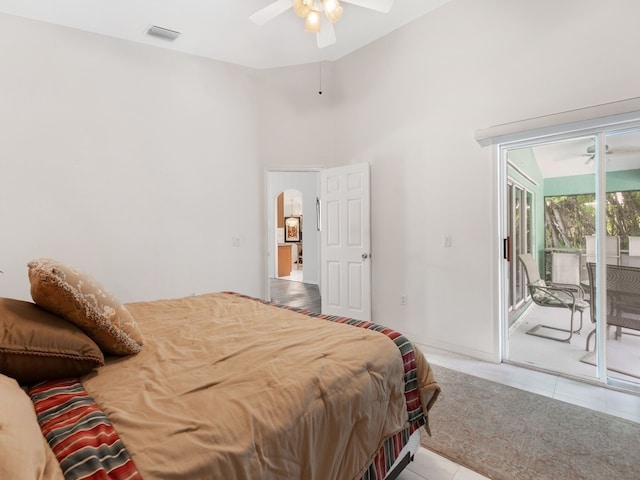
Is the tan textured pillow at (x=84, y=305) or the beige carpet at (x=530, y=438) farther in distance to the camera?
the beige carpet at (x=530, y=438)

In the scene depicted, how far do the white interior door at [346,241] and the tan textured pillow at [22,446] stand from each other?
344 centimetres

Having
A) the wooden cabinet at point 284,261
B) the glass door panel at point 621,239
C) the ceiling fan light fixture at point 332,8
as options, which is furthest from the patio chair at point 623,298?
the wooden cabinet at point 284,261

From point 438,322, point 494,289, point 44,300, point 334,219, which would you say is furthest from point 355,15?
point 44,300

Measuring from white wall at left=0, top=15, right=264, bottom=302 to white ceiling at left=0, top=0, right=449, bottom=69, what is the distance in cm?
13

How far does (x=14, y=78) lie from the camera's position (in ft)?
9.66

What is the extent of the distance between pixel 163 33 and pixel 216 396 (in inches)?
149

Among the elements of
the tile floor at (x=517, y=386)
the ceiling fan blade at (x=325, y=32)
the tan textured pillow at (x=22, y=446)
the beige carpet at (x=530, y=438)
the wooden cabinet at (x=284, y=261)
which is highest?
the ceiling fan blade at (x=325, y=32)

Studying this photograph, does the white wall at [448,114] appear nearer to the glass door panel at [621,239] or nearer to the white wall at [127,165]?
the glass door panel at [621,239]

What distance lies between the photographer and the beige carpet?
1.66m

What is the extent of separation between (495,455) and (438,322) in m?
1.72

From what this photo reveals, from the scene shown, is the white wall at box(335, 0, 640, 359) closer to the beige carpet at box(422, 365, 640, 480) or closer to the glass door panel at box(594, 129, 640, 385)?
the glass door panel at box(594, 129, 640, 385)

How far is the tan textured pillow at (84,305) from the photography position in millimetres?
1203

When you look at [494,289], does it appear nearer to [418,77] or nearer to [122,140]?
[418,77]

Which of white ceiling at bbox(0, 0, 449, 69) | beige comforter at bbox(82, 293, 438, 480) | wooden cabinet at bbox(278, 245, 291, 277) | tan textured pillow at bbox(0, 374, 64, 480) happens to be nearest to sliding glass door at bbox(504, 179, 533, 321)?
white ceiling at bbox(0, 0, 449, 69)
